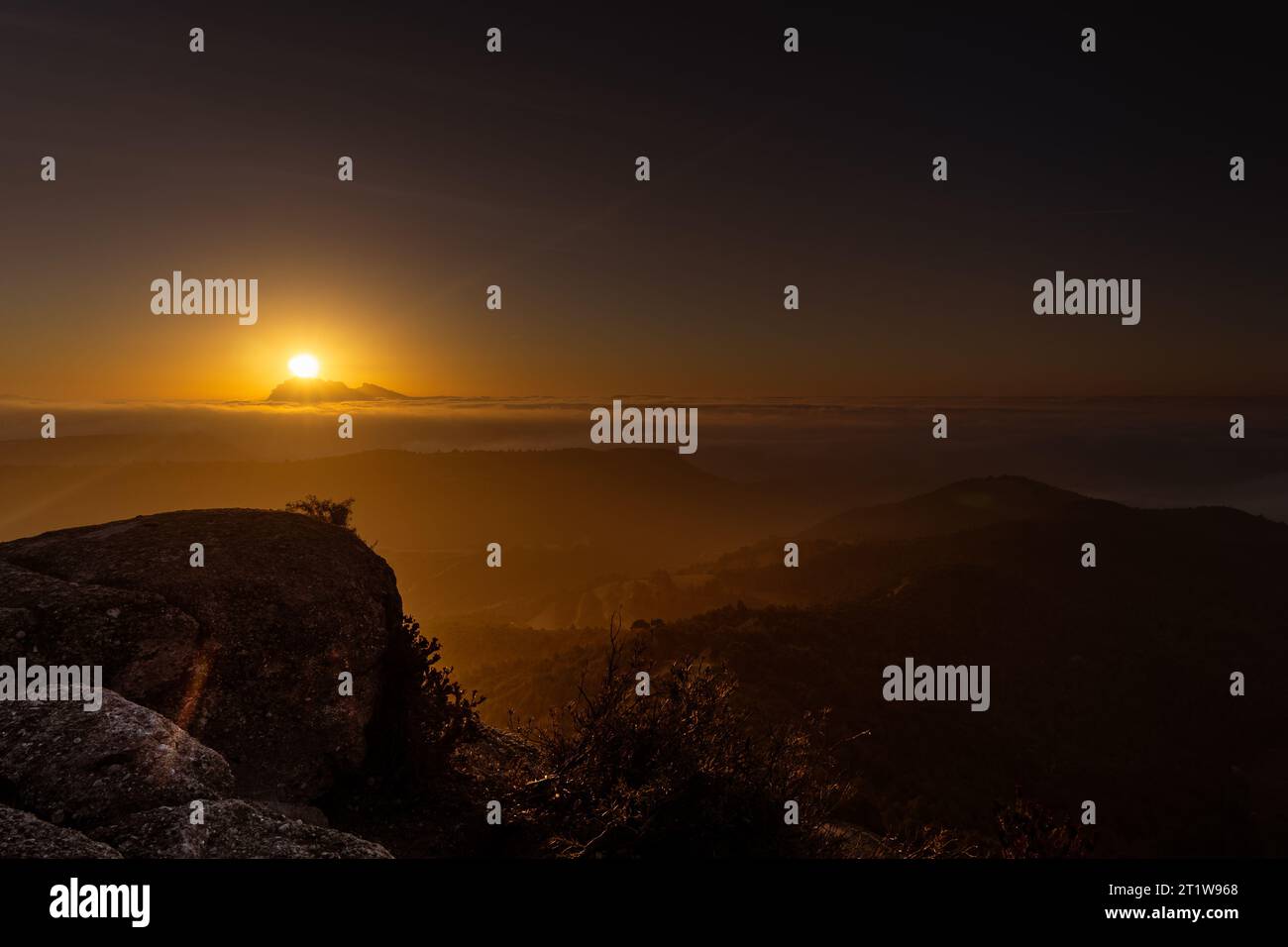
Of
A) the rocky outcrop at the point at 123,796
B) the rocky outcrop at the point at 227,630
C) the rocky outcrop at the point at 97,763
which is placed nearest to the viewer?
the rocky outcrop at the point at 123,796

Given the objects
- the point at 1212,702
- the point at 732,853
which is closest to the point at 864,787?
the point at 732,853

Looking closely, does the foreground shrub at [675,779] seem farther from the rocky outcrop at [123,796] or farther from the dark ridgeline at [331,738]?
the rocky outcrop at [123,796]

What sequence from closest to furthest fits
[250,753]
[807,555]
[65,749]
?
1. [65,749]
2. [250,753]
3. [807,555]

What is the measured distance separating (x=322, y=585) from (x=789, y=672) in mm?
56055

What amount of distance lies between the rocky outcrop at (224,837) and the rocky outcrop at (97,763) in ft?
0.96

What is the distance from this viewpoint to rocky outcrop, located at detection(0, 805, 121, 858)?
3.49m

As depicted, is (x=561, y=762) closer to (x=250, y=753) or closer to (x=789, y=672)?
(x=250, y=753)

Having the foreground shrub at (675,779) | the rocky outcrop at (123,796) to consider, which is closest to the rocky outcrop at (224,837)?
the rocky outcrop at (123,796)

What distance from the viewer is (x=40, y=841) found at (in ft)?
11.7

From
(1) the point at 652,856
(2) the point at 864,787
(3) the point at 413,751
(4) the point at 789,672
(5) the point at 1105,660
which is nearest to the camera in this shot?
(1) the point at 652,856

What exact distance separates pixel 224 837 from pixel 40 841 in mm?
889

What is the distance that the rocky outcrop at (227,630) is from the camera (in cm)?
735

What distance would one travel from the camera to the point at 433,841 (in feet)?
25.1

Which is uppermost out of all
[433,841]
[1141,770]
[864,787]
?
[433,841]
